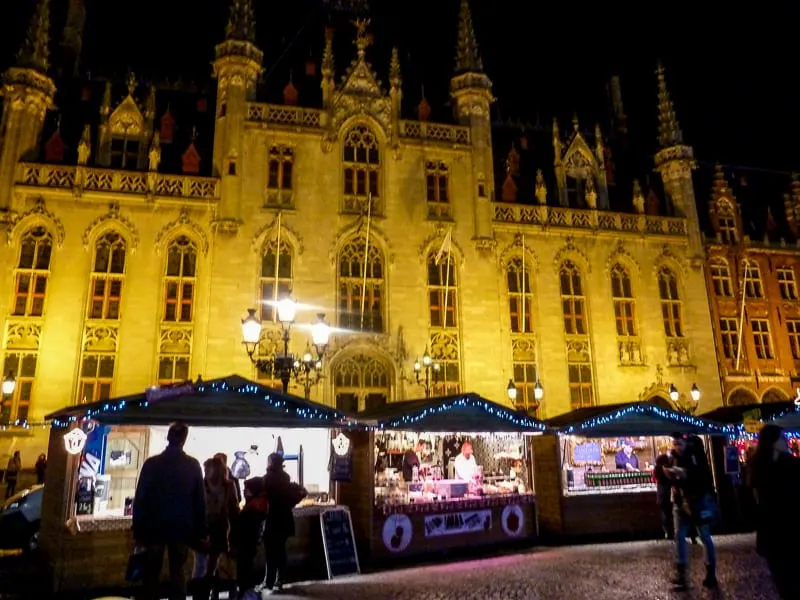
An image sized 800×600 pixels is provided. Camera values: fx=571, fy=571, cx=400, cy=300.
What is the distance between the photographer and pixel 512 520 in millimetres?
13086

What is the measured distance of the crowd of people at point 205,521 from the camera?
6.25 m

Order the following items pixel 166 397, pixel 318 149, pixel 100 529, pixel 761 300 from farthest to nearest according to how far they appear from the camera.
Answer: pixel 761 300 < pixel 318 149 < pixel 166 397 < pixel 100 529

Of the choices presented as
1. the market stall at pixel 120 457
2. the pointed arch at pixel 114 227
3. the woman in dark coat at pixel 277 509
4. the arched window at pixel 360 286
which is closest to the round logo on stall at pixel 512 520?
the market stall at pixel 120 457

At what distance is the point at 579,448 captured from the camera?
14945mm

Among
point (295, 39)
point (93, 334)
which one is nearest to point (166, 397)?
point (93, 334)

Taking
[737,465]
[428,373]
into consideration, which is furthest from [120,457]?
[737,465]

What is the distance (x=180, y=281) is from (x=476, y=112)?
48.3 feet

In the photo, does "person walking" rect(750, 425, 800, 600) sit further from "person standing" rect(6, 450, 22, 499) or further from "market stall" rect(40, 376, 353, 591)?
"person standing" rect(6, 450, 22, 499)

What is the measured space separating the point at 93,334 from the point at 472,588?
1691 cm

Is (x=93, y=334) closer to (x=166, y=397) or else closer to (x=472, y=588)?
(x=166, y=397)

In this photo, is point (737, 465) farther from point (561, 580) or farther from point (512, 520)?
point (561, 580)

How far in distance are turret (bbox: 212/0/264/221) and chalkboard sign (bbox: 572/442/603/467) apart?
14.7 m

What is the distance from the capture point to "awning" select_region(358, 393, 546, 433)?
1230 centimetres

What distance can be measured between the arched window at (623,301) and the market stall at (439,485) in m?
12.7
